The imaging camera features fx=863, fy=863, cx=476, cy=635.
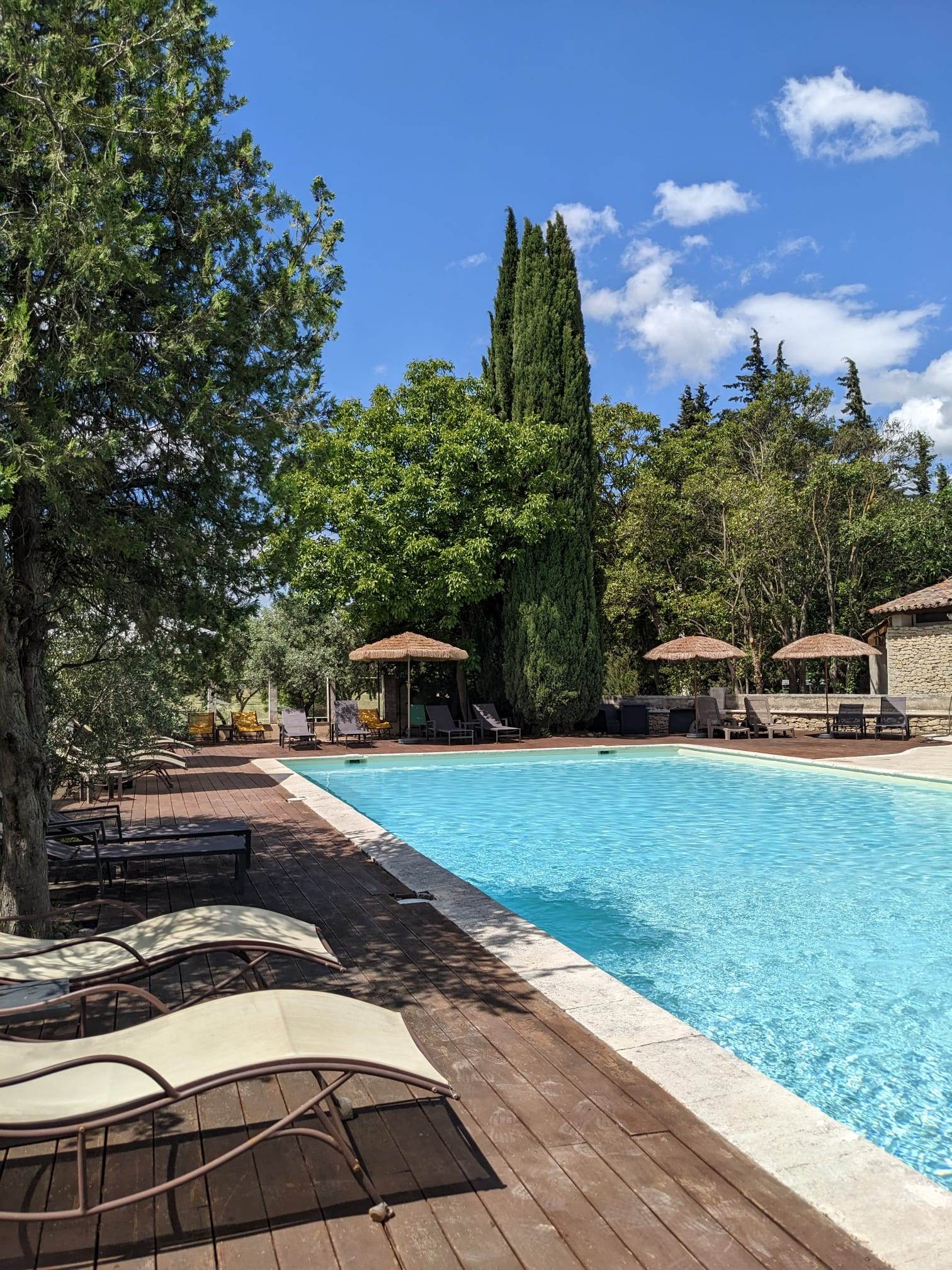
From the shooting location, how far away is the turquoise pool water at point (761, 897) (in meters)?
4.73

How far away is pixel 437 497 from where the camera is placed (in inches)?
853

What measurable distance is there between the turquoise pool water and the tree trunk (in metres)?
3.77

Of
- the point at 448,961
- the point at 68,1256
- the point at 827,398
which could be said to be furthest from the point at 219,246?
the point at 827,398

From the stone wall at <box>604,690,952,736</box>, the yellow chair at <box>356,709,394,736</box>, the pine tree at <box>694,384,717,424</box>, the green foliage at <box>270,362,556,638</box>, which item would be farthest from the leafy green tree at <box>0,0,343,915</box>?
the pine tree at <box>694,384,717,424</box>

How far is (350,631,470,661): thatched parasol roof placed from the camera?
Result: 19.8 m

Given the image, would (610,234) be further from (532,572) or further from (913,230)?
(532,572)

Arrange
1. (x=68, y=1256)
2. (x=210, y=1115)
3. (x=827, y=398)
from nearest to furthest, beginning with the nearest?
1. (x=68, y=1256)
2. (x=210, y=1115)
3. (x=827, y=398)

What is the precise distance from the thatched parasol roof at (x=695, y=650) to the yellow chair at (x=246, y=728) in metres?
10.3

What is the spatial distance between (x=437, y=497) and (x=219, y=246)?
1658 cm

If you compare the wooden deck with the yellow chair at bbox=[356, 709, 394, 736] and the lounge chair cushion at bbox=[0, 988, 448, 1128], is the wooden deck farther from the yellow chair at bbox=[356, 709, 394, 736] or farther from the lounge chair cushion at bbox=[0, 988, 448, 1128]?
the yellow chair at bbox=[356, 709, 394, 736]

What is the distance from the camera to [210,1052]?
8.61 feet

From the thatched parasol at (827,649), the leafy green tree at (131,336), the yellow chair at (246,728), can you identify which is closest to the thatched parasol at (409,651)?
the yellow chair at (246,728)

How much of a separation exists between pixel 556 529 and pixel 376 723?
688cm

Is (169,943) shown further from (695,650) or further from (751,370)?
(751,370)
